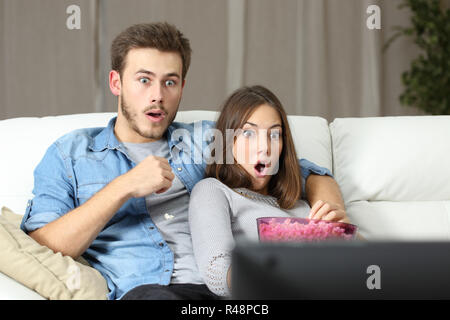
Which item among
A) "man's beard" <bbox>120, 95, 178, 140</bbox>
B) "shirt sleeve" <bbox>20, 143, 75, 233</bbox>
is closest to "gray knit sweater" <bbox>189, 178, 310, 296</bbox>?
"man's beard" <bbox>120, 95, 178, 140</bbox>

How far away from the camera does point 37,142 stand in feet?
5.39

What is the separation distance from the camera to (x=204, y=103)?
3.37 meters

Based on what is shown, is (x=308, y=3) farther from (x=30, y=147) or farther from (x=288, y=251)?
(x=288, y=251)

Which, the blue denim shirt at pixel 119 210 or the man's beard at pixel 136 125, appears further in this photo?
the man's beard at pixel 136 125

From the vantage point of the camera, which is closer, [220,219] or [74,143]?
[220,219]

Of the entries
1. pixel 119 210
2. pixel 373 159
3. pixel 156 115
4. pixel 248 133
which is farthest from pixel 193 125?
pixel 373 159

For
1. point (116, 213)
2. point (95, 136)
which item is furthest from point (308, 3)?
point (116, 213)

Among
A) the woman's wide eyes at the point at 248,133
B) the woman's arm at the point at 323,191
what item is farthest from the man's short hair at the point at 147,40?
the woman's arm at the point at 323,191

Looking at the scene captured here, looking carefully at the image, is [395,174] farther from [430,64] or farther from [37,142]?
[430,64]

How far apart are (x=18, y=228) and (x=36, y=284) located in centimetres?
18

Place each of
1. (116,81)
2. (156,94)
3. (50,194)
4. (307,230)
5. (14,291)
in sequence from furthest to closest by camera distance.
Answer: (116,81) < (156,94) < (50,194) < (14,291) < (307,230)

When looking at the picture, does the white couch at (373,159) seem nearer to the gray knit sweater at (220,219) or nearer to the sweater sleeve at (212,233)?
the gray knit sweater at (220,219)

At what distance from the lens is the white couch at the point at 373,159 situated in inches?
64.7

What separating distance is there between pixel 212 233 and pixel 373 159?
0.84m
